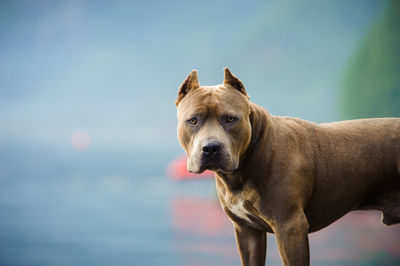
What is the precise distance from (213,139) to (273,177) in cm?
48

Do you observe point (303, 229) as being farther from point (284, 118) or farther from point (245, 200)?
point (284, 118)

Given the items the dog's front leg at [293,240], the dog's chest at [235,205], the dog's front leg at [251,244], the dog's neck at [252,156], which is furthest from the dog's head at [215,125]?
the dog's front leg at [251,244]

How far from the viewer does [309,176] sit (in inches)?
109

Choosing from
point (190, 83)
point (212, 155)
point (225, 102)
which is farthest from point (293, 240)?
point (190, 83)

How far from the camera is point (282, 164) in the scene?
8.84 feet

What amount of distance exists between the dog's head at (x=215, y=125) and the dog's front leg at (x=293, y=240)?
458 millimetres

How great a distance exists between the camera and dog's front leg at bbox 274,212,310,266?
2.59m

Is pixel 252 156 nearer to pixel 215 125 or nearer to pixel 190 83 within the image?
pixel 215 125

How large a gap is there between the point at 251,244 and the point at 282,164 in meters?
0.63

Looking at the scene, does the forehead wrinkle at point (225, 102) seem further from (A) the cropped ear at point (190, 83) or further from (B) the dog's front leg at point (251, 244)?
(B) the dog's front leg at point (251, 244)

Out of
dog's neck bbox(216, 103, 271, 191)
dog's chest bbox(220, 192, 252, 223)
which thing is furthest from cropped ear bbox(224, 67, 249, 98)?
dog's chest bbox(220, 192, 252, 223)

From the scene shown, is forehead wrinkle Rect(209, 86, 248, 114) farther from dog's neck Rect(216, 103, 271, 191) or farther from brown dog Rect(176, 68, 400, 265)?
dog's neck Rect(216, 103, 271, 191)

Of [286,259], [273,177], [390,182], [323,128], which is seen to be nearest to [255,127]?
[273,177]

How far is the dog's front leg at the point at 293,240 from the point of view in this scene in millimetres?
2586
